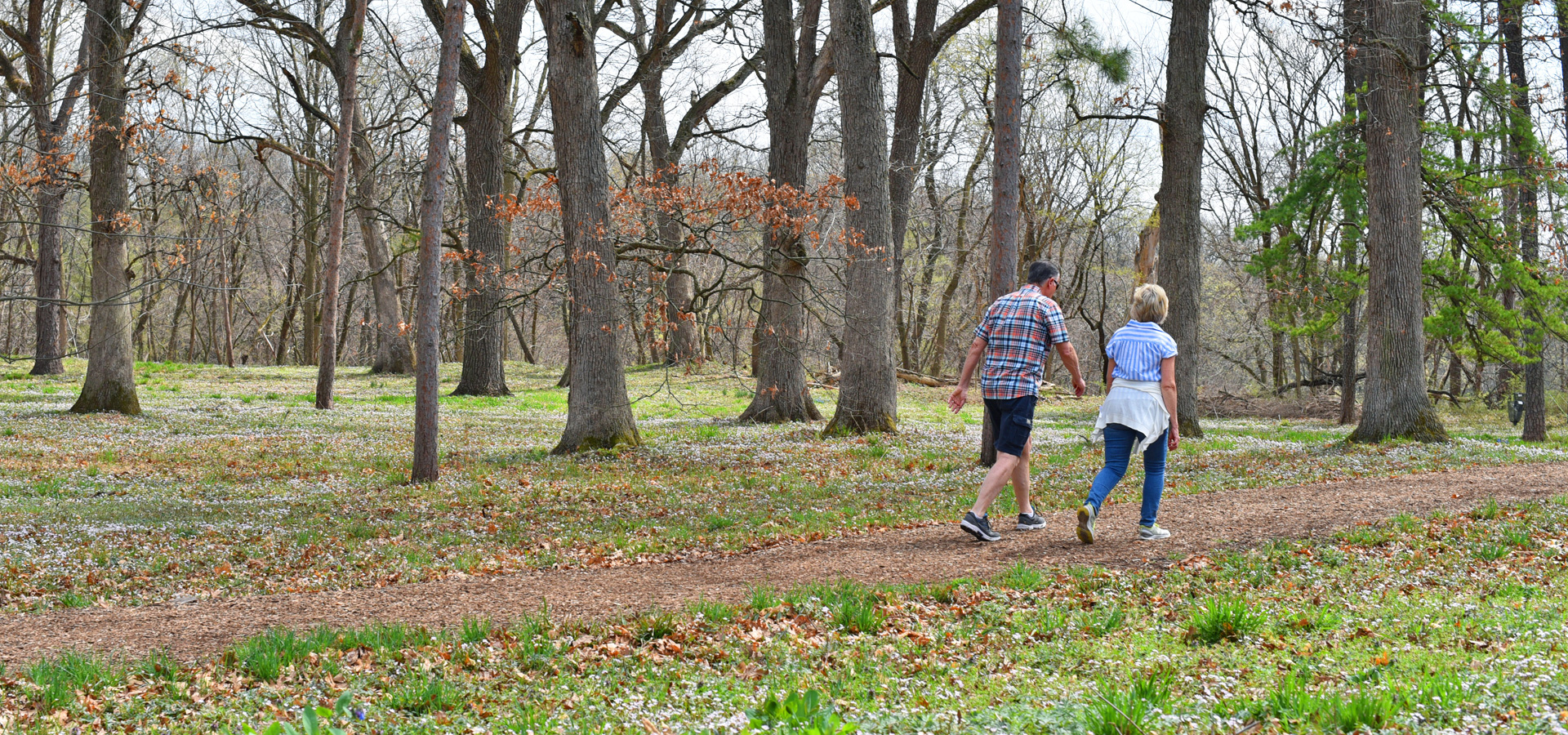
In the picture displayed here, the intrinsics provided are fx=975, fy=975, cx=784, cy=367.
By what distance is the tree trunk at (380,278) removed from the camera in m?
25.7

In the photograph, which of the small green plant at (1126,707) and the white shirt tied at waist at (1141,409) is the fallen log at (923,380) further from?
the small green plant at (1126,707)

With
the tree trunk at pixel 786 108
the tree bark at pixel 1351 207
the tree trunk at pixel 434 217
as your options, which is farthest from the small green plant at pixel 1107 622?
the tree trunk at pixel 786 108

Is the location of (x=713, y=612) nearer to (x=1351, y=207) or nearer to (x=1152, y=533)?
(x=1152, y=533)

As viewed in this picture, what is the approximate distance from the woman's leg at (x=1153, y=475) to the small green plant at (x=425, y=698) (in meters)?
5.12

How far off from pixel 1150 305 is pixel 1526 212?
53.6 ft

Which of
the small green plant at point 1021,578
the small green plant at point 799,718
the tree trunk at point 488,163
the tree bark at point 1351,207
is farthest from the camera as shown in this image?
the tree trunk at point 488,163

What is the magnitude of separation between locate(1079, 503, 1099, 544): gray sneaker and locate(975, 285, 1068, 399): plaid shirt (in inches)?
37.9

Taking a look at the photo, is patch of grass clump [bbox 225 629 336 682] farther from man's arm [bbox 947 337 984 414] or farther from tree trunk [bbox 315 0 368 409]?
tree trunk [bbox 315 0 368 409]

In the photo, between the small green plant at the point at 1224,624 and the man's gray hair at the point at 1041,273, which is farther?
the man's gray hair at the point at 1041,273

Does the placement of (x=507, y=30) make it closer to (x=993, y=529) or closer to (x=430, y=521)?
(x=430, y=521)

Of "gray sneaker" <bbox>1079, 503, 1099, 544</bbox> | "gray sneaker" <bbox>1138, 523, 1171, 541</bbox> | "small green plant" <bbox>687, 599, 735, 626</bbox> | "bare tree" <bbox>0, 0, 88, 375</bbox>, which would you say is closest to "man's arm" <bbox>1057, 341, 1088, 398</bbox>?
"gray sneaker" <bbox>1079, 503, 1099, 544</bbox>

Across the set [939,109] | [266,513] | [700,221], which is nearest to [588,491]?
[266,513]

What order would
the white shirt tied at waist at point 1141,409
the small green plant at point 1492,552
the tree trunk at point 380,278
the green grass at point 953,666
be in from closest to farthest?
the green grass at point 953,666 → the small green plant at point 1492,552 → the white shirt tied at waist at point 1141,409 → the tree trunk at point 380,278

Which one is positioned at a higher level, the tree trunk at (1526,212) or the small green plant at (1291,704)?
the tree trunk at (1526,212)
